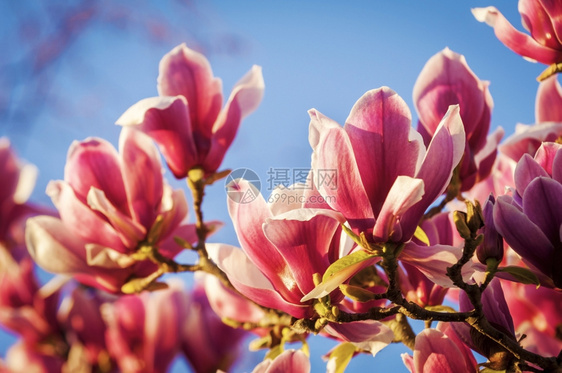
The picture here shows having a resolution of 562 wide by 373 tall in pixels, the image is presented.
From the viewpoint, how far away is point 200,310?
3.99 feet

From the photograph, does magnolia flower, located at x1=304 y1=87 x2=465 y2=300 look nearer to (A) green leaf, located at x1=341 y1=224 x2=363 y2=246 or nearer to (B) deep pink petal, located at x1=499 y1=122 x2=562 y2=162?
(A) green leaf, located at x1=341 y1=224 x2=363 y2=246

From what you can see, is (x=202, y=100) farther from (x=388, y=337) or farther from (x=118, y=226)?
(x=388, y=337)

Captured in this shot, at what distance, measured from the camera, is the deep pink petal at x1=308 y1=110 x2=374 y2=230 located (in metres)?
0.49

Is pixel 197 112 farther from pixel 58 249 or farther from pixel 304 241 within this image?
pixel 304 241

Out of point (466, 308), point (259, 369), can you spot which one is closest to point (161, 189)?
point (259, 369)

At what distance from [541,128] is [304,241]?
392 mm

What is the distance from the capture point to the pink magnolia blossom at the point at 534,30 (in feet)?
2.40

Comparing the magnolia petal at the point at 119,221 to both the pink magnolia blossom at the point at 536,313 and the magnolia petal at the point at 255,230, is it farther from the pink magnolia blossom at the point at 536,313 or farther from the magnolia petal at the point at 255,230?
the pink magnolia blossom at the point at 536,313

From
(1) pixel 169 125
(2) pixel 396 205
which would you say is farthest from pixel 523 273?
(1) pixel 169 125

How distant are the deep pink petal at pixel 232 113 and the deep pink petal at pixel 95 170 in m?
0.12

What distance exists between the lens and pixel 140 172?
81 centimetres

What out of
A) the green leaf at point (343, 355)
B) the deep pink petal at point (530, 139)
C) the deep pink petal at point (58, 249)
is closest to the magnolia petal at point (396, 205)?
the green leaf at point (343, 355)

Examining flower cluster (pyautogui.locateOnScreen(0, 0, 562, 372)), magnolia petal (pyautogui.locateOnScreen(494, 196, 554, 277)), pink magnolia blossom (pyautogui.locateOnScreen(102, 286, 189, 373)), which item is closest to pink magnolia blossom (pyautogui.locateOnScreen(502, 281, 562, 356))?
flower cluster (pyautogui.locateOnScreen(0, 0, 562, 372))

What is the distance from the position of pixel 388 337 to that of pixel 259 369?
13cm
